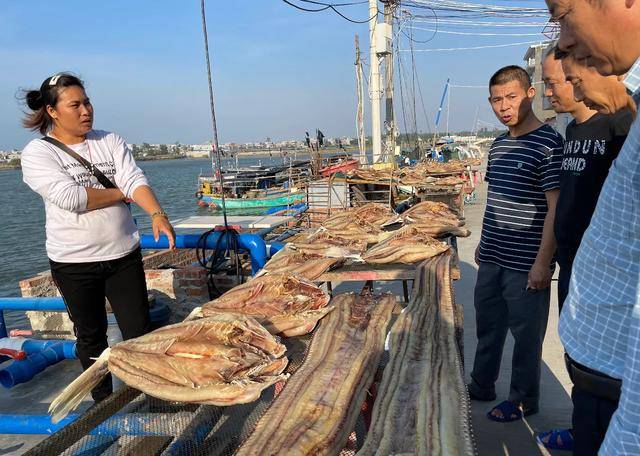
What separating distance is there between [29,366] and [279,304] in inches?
141

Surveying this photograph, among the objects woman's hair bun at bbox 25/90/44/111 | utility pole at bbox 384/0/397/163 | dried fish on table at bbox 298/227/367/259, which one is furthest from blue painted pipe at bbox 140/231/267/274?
utility pole at bbox 384/0/397/163

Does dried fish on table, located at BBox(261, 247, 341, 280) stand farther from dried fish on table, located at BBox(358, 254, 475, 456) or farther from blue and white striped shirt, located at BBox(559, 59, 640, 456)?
blue and white striped shirt, located at BBox(559, 59, 640, 456)

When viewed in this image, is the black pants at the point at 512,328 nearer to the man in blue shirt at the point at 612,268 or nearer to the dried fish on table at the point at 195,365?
the man in blue shirt at the point at 612,268

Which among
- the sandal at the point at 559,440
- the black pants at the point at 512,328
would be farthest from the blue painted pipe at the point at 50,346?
the sandal at the point at 559,440

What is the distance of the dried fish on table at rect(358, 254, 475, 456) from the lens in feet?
5.53

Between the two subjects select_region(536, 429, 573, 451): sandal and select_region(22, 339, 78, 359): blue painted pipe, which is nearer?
select_region(536, 429, 573, 451): sandal

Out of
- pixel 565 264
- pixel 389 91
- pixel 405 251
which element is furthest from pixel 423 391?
pixel 389 91

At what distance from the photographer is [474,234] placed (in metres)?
11.6

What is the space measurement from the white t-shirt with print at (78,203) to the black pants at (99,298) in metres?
0.08

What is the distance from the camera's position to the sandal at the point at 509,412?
3.86 m

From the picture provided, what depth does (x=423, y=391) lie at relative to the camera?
6.65 ft

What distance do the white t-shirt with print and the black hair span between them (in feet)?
0.70

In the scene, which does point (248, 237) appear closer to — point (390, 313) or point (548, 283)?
point (390, 313)

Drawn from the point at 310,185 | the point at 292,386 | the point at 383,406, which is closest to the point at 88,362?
the point at 292,386
